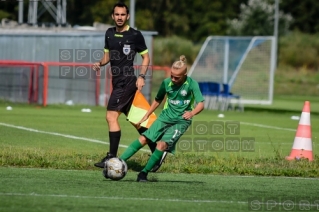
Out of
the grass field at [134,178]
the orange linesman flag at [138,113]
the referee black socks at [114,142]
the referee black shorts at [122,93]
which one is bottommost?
the grass field at [134,178]

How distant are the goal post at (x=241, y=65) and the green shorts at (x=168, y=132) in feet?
74.4

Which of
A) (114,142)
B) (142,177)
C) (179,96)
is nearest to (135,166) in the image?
(114,142)

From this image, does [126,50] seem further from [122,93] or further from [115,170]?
[115,170]

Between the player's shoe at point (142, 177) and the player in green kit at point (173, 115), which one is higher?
the player in green kit at point (173, 115)

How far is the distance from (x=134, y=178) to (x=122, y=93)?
1479 millimetres

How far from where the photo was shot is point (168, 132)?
11.2 meters

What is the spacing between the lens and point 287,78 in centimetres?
6138

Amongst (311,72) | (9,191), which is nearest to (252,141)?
(9,191)

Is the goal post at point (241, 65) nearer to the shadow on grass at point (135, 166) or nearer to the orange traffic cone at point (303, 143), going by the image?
the orange traffic cone at point (303, 143)

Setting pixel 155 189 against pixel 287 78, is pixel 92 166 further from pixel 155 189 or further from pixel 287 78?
pixel 287 78

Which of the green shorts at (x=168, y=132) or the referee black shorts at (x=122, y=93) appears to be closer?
the green shorts at (x=168, y=132)

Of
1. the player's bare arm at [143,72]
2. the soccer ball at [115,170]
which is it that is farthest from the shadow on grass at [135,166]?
the soccer ball at [115,170]

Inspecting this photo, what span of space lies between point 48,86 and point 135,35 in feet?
59.0

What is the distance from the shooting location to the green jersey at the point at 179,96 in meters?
11.3
